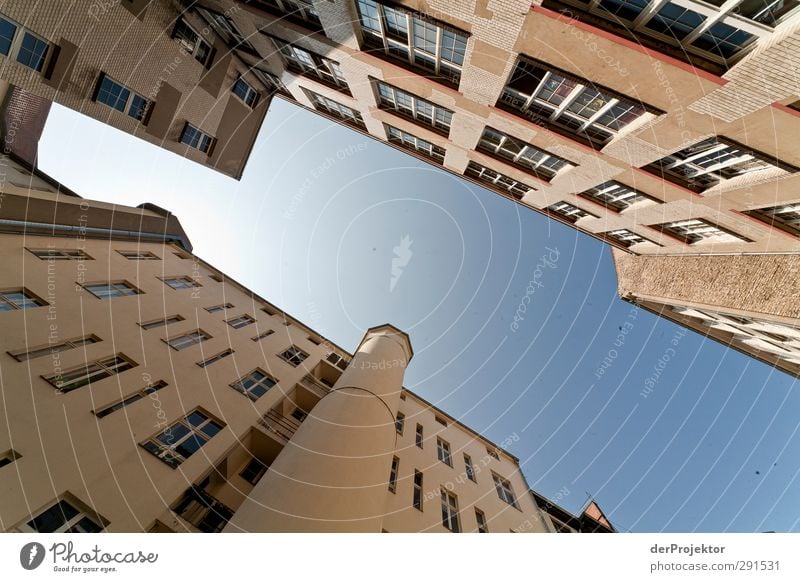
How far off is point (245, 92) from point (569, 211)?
63.4ft

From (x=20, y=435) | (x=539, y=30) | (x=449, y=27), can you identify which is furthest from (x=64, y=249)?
(x=539, y=30)

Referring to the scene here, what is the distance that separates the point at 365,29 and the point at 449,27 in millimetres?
3902

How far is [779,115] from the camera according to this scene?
21.2 feet

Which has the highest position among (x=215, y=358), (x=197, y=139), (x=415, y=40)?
(x=415, y=40)

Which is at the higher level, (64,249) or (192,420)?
(64,249)

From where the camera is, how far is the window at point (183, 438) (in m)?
10.7

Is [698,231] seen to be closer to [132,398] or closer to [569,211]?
[569,211]

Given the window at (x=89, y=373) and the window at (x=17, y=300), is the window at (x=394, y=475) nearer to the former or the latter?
the window at (x=89, y=373)

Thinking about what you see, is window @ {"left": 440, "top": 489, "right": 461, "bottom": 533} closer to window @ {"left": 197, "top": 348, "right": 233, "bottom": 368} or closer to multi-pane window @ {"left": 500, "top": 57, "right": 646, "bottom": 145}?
window @ {"left": 197, "top": 348, "right": 233, "bottom": 368}

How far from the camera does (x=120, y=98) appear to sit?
40.4 feet

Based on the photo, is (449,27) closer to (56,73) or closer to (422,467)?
(56,73)

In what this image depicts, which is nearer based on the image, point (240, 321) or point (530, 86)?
point (530, 86)

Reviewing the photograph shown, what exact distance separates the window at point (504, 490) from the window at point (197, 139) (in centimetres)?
2809

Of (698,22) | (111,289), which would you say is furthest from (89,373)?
(698,22)
